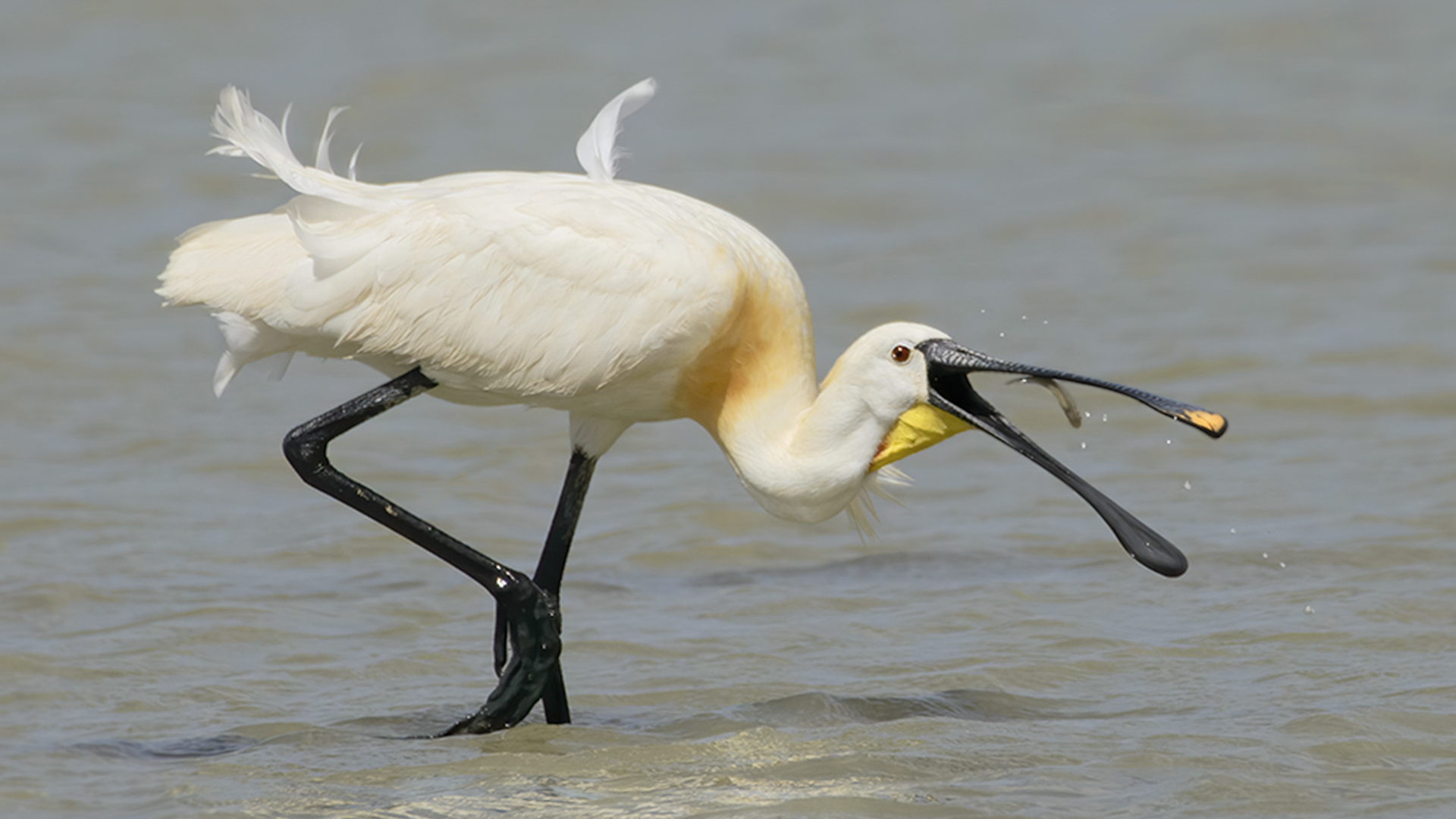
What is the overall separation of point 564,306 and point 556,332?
0.29 feet

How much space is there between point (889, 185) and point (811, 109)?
201cm

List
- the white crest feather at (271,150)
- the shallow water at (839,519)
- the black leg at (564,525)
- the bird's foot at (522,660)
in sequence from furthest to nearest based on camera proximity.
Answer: the black leg at (564,525), the white crest feather at (271,150), the bird's foot at (522,660), the shallow water at (839,519)

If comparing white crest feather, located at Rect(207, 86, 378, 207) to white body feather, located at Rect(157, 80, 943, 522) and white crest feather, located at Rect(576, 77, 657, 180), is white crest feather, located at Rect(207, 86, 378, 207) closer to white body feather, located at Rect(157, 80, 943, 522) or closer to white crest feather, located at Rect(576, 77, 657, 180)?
white body feather, located at Rect(157, 80, 943, 522)

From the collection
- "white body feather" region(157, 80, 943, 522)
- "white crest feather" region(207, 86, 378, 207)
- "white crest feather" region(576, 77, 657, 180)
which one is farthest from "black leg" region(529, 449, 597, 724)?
"white crest feather" region(207, 86, 378, 207)

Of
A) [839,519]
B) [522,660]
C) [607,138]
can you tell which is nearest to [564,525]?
[522,660]

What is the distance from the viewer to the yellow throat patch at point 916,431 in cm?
693

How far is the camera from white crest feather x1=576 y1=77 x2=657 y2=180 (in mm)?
8016

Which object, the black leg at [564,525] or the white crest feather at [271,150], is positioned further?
the black leg at [564,525]

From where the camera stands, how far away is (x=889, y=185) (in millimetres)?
15664

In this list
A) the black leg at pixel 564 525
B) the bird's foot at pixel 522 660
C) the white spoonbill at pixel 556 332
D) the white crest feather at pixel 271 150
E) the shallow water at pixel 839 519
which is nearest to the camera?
the shallow water at pixel 839 519

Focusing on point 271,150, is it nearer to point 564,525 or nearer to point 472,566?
point 472,566

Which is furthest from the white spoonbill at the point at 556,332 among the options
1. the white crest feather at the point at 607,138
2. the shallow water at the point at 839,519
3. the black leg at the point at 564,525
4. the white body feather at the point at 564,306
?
the shallow water at the point at 839,519

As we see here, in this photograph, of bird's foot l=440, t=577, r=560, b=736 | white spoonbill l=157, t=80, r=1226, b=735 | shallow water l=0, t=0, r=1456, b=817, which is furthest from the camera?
bird's foot l=440, t=577, r=560, b=736

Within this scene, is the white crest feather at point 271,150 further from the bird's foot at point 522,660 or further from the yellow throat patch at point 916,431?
the yellow throat patch at point 916,431
